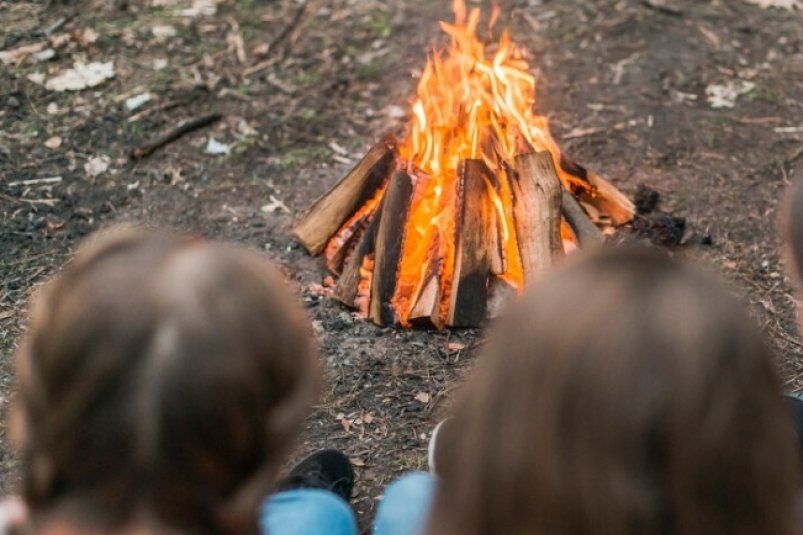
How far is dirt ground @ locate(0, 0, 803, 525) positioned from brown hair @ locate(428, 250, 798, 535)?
1765 mm

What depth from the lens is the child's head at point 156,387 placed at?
1.63 meters

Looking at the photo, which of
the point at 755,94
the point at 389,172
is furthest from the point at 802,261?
the point at 755,94

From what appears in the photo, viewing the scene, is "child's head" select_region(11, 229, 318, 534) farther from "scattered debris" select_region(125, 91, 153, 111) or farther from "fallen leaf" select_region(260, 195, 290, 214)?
"scattered debris" select_region(125, 91, 153, 111)

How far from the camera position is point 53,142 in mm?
5195

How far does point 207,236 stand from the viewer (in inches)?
180

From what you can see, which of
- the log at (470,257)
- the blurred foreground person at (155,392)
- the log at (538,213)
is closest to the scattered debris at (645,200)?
the log at (538,213)

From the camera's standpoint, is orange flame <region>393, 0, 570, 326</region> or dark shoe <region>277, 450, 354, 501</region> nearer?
dark shoe <region>277, 450, 354, 501</region>

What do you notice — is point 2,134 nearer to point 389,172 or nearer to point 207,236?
point 207,236

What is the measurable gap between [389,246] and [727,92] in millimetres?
2916

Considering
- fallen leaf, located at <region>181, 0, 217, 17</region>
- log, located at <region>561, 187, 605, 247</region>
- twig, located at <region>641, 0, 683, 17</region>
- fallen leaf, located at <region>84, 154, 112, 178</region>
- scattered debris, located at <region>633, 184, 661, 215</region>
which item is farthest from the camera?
twig, located at <region>641, 0, 683, 17</region>

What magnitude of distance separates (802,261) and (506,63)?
269 cm

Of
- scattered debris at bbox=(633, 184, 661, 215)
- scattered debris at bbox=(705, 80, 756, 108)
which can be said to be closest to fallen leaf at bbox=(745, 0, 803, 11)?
scattered debris at bbox=(705, 80, 756, 108)

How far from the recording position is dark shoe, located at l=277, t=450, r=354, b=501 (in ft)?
10.1

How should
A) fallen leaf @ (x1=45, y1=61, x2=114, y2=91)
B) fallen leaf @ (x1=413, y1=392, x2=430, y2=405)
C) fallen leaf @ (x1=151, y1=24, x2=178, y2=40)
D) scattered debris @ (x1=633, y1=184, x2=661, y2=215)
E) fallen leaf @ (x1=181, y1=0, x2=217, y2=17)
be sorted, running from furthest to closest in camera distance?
fallen leaf @ (x1=181, y1=0, x2=217, y2=17)
fallen leaf @ (x1=151, y1=24, x2=178, y2=40)
fallen leaf @ (x1=45, y1=61, x2=114, y2=91)
scattered debris @ (x1=633, y1=184, x2=661, y2=215)
fallen leaf @ (x1=413, y1=392, x2=430, y2=405)
